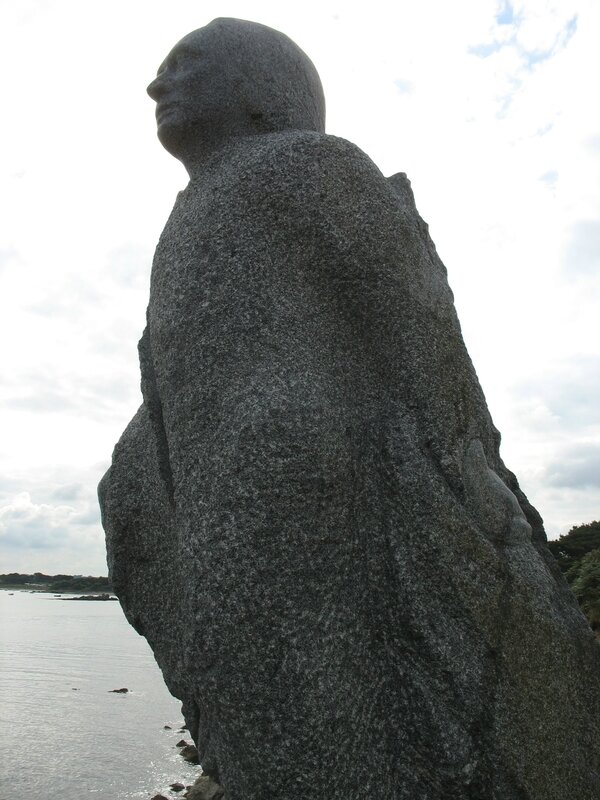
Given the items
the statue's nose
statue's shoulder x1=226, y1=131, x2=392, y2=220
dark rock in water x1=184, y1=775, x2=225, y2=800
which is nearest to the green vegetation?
statue's shoulder x1=226, y1=131, x2=392, y2=220

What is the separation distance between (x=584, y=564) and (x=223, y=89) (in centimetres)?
1062

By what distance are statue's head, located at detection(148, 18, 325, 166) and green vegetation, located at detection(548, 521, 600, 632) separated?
3326mm

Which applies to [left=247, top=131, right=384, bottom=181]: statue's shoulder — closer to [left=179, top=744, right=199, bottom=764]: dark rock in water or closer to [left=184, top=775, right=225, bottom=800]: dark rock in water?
[left=184, top=775, right=225, bottom=800]: dark rock in water

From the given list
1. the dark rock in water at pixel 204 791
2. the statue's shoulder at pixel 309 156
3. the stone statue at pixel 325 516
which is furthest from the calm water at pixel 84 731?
the statue's shoulder at pixel 309 156

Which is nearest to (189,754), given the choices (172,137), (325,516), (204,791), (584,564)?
(204,791)

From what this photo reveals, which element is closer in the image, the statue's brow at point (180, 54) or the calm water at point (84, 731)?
the statue's brow at point (180, 54)

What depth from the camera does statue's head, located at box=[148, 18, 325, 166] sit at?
3783mm

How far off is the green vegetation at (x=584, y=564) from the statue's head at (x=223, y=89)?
10.9ft

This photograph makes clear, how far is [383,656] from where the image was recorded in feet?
9.36

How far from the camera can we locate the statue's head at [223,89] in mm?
3783

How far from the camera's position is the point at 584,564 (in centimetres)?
1224

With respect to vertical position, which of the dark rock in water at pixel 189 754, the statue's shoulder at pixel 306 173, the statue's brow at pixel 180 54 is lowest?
the dark rock in water at pixel 189 754

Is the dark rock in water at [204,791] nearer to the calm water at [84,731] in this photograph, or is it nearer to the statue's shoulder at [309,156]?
the calm water at [84,731]

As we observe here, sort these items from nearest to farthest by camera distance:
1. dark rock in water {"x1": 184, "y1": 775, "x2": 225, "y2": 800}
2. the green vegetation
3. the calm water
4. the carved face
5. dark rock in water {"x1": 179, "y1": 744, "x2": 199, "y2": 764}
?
the carved face
dark rock in water {"x1": 184, "y1": 775, "x2": 225, "y2": 800}
the calm water
the green vegetation
dark rock in water {"x1": 179, "y1": 744, "x2": 199, "y2": 764}
